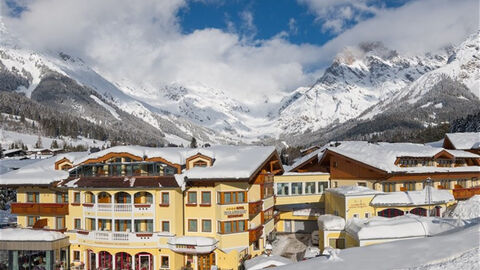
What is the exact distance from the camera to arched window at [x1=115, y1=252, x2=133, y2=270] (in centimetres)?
3794

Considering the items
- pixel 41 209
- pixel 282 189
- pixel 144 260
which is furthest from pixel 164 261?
pixel 282 189

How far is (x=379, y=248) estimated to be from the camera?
17.4m

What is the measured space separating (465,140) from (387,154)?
21.2 metres

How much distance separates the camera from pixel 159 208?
124 ft

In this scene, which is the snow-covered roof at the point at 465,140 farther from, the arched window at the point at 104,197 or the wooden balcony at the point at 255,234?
the arched window at the point at 104,197

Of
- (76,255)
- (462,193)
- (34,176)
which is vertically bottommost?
(76,255)

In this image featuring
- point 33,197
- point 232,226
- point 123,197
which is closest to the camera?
point 232,226

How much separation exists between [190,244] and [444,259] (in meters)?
24.1

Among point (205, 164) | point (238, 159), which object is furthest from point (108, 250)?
point (238, 159)

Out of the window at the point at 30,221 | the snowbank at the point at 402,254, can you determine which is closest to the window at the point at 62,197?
the window at the point at 30,221

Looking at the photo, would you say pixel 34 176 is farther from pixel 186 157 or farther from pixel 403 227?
pixel 403 227

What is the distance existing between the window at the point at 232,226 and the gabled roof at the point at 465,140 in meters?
36.9

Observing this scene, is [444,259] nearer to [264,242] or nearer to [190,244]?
[190,244]

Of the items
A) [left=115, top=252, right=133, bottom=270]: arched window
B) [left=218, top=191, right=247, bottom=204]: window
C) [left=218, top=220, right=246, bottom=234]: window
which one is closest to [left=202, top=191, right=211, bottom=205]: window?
[left=218, top=191, right=247, bottom=204]: window
